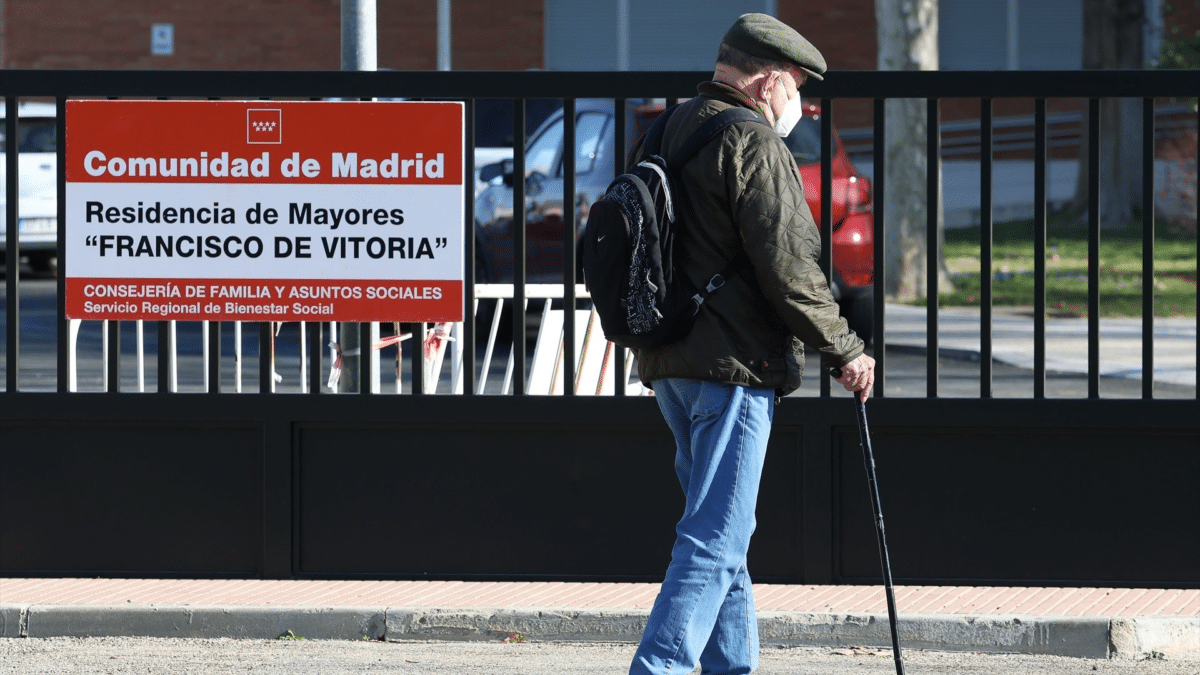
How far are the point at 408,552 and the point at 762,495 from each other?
1.28 m

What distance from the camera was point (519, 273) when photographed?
5.31 meters

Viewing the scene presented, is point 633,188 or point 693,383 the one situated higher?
point 633,188

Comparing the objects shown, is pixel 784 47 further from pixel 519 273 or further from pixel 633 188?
pixel 519 273

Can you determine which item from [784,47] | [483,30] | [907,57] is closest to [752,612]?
[784,47]

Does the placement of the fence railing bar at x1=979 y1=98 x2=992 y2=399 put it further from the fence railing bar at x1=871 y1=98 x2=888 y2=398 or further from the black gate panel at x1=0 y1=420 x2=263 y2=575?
the black gate panel at x1=0 y1=420 x2=263 y2=575

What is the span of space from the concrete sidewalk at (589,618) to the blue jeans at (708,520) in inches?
46.8

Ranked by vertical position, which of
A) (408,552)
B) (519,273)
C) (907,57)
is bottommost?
(408,552)

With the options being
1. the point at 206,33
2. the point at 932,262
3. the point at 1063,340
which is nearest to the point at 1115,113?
the point at 1063,340

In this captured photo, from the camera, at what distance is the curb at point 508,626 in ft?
15.7

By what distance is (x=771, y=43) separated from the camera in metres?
3.62

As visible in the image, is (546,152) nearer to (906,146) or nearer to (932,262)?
(932,262)

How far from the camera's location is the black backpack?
356 centimetres

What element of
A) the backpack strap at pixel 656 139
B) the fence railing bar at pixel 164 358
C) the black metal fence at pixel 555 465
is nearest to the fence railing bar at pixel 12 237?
the black metal fence at pixel 555 465

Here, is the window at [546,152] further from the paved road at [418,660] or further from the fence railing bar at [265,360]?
the paved road at [418,660]
